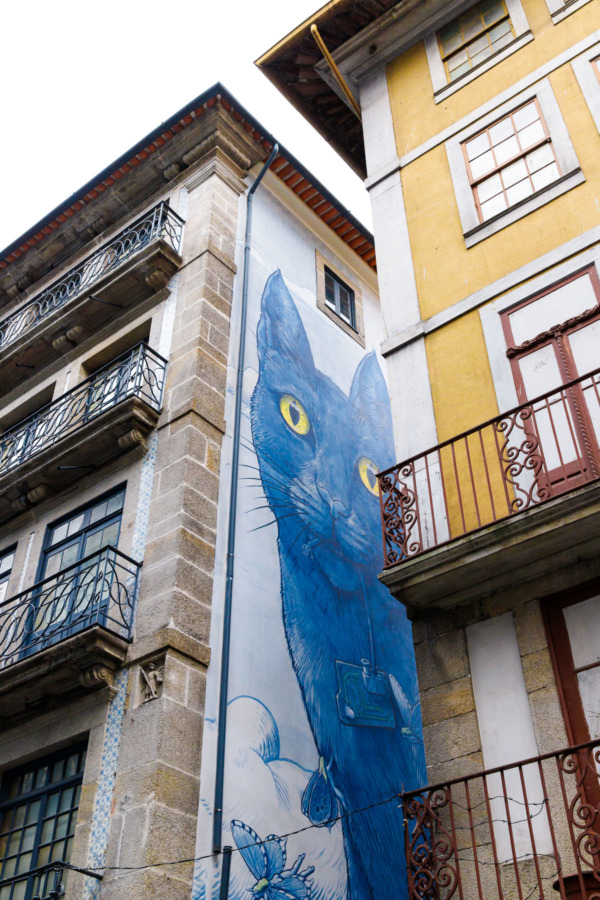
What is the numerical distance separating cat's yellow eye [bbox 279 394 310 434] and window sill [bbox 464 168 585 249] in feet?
13.4

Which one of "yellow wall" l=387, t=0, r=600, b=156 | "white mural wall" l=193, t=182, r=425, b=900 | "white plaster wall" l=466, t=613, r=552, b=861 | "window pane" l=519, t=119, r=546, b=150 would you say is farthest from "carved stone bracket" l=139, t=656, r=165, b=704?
"yellow wall" l=387, t=0, r=600, b=156

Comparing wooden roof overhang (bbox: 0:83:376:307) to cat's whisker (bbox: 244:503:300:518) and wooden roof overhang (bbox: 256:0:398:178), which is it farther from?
cat's whisker (bbox: 244:503:300:518)

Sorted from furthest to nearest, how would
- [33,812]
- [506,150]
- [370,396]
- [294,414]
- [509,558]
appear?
[370,396]
[294,414]
[506,150]
[33,812]
[509,558]

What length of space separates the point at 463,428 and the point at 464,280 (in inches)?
81.0

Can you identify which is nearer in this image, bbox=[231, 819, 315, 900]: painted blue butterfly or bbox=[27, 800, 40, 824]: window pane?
bbox=[231, 819, 315, 900]: painted blue butterfly

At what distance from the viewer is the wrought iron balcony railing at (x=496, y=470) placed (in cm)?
782

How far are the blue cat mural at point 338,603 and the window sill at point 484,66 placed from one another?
4.16 meters

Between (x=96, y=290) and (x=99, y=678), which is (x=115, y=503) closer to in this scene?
(x=99, y=678)

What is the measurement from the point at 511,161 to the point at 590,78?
4.22 feet

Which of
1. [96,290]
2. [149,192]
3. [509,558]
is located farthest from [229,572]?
[149,192]

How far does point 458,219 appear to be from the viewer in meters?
10.7

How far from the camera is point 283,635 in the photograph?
11.1 meters

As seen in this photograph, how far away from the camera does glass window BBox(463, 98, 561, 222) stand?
33.9 ft

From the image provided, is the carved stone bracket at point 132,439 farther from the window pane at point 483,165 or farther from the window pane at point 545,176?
the window pane at point 545,176
